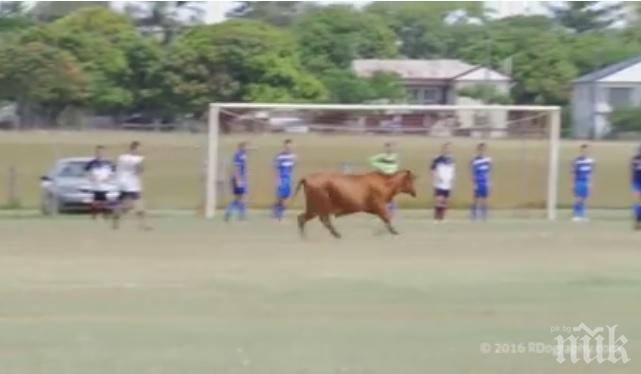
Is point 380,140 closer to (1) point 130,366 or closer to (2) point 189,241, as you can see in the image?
(2) point 189,241

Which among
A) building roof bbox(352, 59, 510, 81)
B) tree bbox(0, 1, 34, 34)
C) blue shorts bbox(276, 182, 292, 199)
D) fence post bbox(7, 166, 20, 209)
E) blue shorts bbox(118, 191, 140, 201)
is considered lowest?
fence post bbox(7, 166, 20, 209)

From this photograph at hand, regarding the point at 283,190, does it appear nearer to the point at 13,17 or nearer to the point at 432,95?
the point at 432,95

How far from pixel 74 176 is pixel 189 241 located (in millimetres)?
12539

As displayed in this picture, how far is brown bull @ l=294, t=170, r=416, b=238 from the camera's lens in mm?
27594

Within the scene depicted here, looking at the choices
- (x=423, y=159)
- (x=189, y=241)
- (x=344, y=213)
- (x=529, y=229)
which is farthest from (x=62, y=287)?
(x=423, y=159)

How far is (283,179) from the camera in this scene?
35.1m

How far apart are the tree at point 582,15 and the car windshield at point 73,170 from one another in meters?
92.3

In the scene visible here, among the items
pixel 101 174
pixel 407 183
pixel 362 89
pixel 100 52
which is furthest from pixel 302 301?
pixel 100 52

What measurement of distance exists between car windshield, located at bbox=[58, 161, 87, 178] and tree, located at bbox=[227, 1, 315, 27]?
8658 centimetres

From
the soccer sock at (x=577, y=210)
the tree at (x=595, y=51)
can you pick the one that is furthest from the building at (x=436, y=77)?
the soccer sock at (x=577, y=210)

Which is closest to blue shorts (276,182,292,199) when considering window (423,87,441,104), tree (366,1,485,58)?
window (423,87,441,104)

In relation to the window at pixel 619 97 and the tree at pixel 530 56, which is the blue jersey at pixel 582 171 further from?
the tree at pixel 530 56

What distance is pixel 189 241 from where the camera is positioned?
25.2 metres

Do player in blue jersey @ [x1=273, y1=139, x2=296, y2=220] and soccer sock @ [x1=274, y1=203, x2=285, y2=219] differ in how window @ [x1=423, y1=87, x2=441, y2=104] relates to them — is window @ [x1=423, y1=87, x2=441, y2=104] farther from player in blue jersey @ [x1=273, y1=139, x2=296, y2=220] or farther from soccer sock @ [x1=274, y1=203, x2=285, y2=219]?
soccer sock @ [x1=274, y1=203, x2=285, y2=219]
